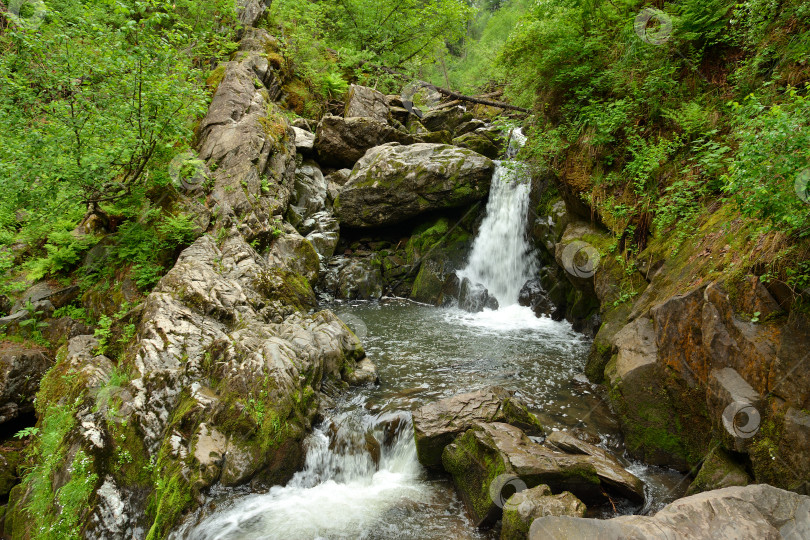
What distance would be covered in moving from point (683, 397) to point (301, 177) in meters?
14.5

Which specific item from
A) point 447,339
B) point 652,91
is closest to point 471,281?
point 447,339

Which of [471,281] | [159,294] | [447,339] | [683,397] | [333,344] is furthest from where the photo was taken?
[471,281]

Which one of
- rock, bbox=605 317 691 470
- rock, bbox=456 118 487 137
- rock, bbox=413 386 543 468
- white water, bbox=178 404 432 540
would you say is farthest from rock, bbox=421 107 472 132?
white water, bbox=178 404 432 540

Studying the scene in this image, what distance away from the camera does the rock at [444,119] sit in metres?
20.2

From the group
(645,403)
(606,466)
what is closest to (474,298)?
(645,403)

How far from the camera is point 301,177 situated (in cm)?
1591

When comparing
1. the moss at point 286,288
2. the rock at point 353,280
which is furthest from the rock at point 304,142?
the moss at point 286,288

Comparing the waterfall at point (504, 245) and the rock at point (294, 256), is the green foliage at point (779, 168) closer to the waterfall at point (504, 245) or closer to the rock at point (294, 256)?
the waterfall at point (504, 245)

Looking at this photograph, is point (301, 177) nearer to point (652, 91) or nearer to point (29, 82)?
point (29, 82)

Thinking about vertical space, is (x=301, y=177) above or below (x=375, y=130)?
below

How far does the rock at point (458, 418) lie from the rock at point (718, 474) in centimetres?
189

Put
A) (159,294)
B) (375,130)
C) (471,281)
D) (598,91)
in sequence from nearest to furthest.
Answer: (159,294) < (598,91) < (471,281) < (375,130)

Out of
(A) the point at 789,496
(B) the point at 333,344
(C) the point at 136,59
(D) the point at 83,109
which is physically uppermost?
(C) the point at 136,59

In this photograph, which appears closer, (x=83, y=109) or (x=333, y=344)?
(x=83, y=109)
